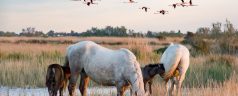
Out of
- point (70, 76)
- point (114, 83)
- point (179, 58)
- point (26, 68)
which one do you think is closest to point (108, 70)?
point (114, 83)

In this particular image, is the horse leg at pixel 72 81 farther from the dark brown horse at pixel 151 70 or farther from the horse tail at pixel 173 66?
the horse tail at pixel 173 66

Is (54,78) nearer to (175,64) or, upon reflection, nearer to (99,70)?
(99,70)

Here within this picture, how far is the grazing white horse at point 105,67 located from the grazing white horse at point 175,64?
2.70 metres

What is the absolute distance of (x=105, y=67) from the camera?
34.1ft

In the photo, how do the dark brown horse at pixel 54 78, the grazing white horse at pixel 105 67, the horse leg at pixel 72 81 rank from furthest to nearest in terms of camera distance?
the horse leg at pixel 72 81, the dark brown horse at pixel 54 78, the grazing white horse at pixel 105 67

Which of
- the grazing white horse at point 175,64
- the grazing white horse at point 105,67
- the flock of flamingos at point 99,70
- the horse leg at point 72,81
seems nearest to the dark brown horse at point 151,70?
the flock of flamingos at point 99,70

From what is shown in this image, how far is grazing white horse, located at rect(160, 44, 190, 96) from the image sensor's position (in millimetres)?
13336

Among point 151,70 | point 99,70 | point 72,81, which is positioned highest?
point 99,70

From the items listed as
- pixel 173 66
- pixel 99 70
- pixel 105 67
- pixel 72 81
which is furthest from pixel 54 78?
pixel 173 66

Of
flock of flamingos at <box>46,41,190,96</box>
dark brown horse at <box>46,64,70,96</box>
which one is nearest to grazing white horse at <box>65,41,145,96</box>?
flock of flamingos at <box>46,41,190,96</box>

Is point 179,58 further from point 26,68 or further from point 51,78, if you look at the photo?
point 26,68

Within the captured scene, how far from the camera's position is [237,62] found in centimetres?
2305

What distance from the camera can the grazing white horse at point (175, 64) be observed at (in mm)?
13336

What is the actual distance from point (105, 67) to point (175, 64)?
3410 millimetres
